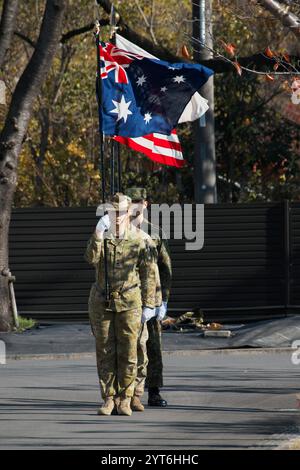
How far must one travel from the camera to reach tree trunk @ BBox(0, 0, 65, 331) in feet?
75.1

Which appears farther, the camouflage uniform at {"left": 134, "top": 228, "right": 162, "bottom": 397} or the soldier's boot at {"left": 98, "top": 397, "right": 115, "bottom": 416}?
the camouflage uniform at {"left": 134, "top": 228, "right": 162, "bottom": 397}

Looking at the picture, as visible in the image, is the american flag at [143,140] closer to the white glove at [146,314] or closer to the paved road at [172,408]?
the paved road at [172,408]

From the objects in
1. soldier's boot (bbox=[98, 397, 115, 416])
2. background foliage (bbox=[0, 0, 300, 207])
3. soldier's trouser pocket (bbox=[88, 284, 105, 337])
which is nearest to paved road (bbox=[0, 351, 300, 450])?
soldier's boot (bbox=[98, 397, 115, 416])

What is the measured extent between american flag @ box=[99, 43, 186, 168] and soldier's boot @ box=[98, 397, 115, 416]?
4405 mm

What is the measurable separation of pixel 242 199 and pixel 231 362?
13.7 m

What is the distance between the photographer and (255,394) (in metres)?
15.0

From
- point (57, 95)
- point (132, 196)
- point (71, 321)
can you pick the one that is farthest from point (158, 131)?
point (57, 95)

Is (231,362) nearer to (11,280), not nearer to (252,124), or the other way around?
(11,280)

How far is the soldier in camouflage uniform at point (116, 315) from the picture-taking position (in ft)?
42.7

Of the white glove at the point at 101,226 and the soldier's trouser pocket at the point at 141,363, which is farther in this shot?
the soldier's trouser pocket at the point at 141,363

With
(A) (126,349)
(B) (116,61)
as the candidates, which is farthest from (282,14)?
(B) (116,61)

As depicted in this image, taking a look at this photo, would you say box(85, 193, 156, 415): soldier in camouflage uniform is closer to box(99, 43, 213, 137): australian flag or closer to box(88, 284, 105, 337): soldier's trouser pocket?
box(88, 284, 105, 337): soldier's trouser pocket

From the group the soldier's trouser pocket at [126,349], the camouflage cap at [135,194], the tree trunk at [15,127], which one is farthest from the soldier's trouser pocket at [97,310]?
the tree trunk at [15,127]

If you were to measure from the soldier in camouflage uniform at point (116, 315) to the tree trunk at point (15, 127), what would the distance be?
989 centimetres
